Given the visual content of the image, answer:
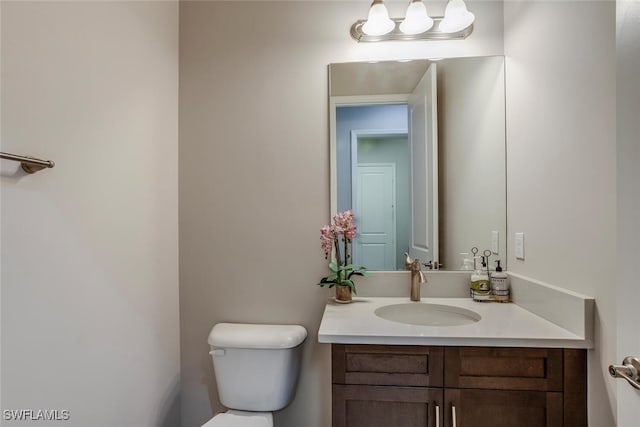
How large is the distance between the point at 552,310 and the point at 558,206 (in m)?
0.38

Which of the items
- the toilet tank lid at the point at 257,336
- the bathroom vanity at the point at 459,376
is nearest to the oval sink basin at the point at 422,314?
the bathroom vanity at the point at 459,376

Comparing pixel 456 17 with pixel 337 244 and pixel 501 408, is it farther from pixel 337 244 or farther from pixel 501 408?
pixel 501 408

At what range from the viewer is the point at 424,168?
1.55 m

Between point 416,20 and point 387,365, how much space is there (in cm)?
145

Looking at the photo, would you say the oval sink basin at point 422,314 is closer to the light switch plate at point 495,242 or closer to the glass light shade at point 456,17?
the light switch plate at point 495,242

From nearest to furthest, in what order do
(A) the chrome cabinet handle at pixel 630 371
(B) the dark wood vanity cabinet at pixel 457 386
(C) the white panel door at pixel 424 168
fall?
1. (A) the chrome cabinet handle at pixel 630 371
2. (B) the dark wood vanity cabinet at pixel 457 386
3. (C) the white panel door at pixel 424 168

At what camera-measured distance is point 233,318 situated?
1617 millimetres

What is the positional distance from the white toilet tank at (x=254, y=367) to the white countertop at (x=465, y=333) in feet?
1.09

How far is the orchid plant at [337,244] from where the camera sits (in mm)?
1475

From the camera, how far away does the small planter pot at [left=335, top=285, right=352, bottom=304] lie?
147cm

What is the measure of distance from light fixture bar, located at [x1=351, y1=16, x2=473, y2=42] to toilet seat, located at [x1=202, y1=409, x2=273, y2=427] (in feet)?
5.97

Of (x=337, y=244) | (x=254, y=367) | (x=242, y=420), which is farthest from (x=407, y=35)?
(x=242, y=420)

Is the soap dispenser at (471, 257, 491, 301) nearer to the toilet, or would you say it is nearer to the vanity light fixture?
the toilet

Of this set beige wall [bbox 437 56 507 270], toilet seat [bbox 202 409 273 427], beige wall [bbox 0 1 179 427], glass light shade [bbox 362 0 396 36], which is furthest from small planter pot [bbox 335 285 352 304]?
glass light shade [bbox 362 0 396 36]
